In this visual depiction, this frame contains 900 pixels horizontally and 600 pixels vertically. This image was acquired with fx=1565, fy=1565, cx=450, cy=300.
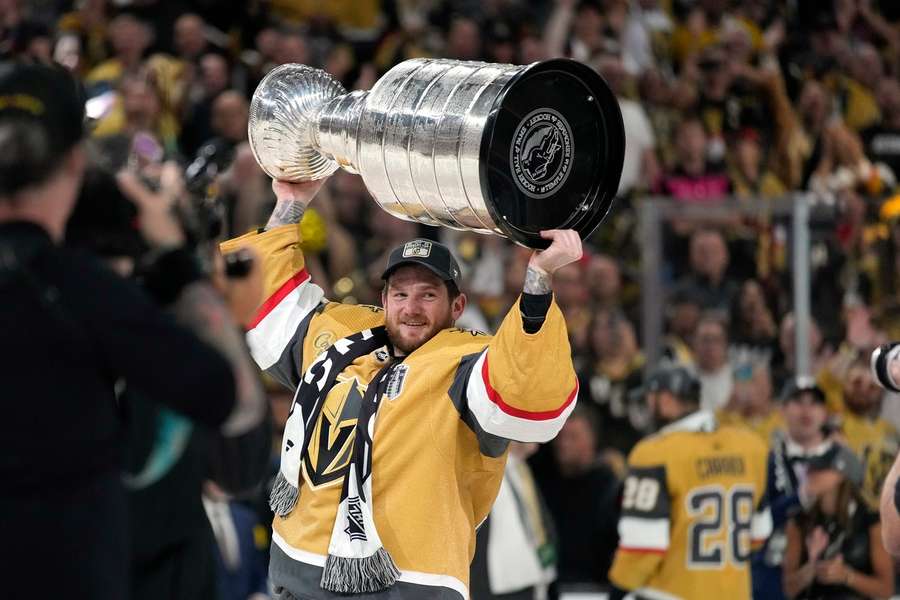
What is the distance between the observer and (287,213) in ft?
16.0

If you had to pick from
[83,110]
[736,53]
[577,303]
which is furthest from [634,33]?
[83,110]

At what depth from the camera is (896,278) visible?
8.96m

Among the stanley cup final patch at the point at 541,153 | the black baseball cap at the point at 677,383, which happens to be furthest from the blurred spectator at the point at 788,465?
the stanley cup final patch at the point at 541,153

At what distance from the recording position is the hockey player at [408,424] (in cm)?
407

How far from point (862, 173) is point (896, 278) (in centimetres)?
197

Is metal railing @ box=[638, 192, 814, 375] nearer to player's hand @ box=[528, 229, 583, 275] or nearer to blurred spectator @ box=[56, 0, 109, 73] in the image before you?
blurred spectator @ box=[56, 0, 109, 73]

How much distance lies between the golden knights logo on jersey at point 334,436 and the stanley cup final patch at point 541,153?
0.89m

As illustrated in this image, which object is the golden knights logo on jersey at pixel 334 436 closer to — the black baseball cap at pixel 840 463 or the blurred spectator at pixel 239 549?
the blurred spectator at pixel 239 549

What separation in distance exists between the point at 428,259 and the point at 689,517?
246 centimetres

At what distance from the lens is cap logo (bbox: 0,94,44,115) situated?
8.63 ft

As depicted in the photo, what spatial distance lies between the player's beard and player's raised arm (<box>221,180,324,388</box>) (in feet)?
0.93

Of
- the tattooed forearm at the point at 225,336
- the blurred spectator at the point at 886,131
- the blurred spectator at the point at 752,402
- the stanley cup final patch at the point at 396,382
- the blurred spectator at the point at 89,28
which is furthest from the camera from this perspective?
the blurred spectator at the point at 886,131

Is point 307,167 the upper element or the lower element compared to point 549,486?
upper

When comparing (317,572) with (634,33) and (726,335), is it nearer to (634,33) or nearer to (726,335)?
(726,335)
